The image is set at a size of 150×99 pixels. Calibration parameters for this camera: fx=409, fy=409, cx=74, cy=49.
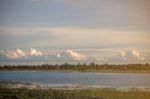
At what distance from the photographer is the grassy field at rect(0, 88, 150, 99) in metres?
7.42

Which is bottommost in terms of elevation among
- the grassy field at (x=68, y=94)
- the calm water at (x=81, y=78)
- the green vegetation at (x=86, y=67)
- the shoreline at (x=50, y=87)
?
the grassy field at (x=68, y=94)

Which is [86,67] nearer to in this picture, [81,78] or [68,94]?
[68,94]

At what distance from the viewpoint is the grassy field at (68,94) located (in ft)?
24.3

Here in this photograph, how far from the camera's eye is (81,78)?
30.5ft

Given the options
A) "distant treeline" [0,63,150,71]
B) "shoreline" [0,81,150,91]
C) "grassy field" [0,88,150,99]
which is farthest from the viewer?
"shoreline" [0,81,150,91]

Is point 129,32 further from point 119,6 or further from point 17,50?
point 17,50

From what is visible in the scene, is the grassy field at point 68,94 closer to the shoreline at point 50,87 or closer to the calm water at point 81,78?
the shoreline at point 50,87

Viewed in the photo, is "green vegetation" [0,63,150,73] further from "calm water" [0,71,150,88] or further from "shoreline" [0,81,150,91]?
"shoreline" [0,81,150,91]

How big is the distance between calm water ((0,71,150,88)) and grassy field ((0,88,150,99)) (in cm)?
39

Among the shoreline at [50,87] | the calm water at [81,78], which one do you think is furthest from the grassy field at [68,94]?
the calm water at [81,78]

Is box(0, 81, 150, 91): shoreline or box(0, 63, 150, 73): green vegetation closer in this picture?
box(0, 63, 150, 73): green vegetation

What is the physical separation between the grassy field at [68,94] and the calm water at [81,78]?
388mm

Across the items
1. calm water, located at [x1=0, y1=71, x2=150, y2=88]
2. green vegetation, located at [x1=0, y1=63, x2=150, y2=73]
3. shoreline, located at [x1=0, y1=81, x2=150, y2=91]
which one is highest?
green vegetation, located at [x1=0, y1=63, x2=150, y2=73]

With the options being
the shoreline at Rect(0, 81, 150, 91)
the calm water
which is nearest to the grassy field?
the shoreline at Rect(0, 81, 150, 91)
